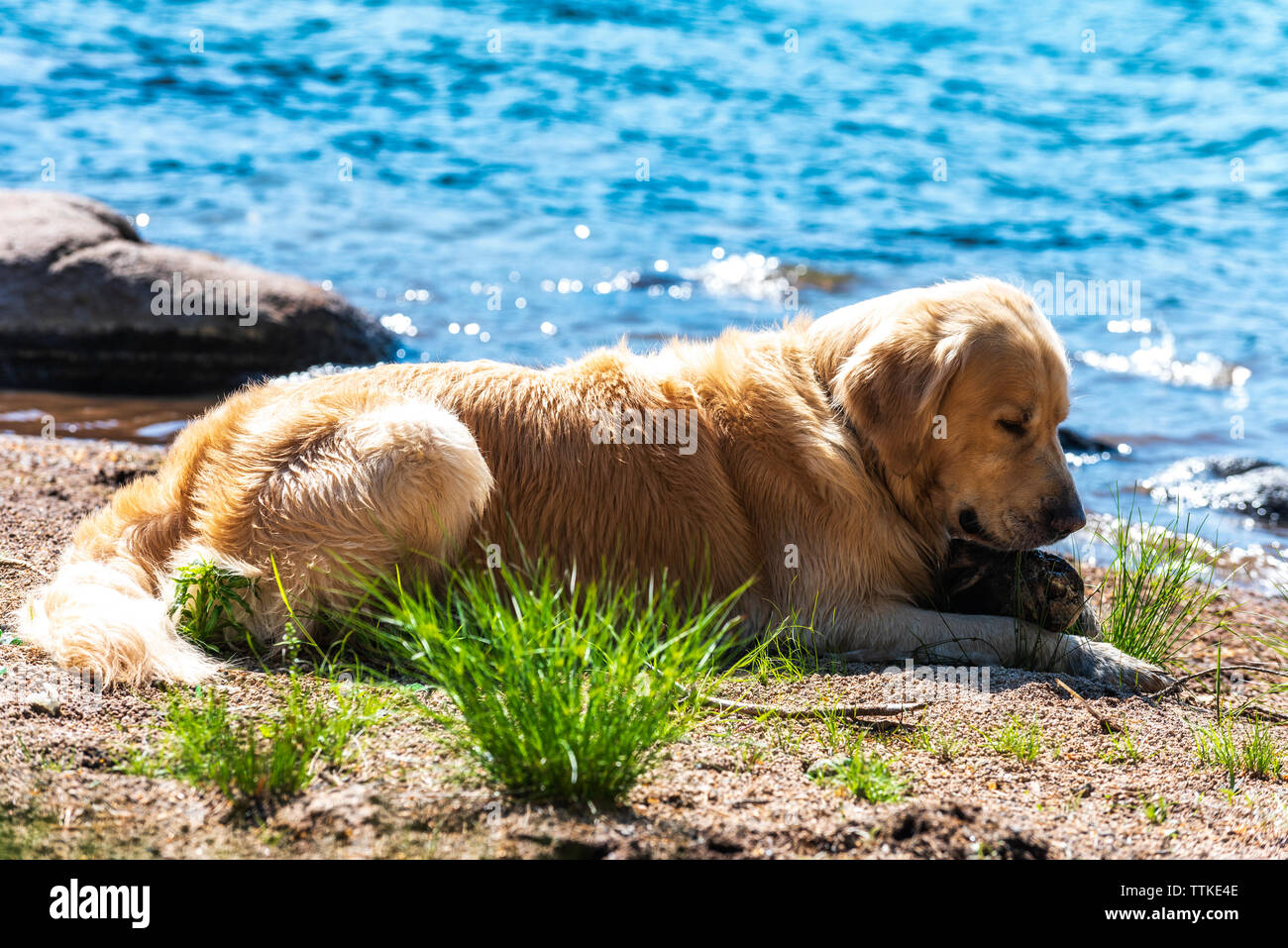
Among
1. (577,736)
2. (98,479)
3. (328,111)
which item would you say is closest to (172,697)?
(577,736)

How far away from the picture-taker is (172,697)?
146 inches

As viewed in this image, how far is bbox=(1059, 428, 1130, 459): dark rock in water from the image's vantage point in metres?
9.12

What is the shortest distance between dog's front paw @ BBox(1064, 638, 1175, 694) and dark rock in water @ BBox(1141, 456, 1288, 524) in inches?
159

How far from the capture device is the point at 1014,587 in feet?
15.9

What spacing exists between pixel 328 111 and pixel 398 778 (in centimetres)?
1675

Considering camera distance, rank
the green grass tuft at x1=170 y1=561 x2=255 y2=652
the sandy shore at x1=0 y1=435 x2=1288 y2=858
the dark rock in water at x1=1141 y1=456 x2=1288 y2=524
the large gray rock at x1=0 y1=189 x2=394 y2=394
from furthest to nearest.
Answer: the large gray rock at x1=0 y1=189 x2=394 y2=394 < the dark rock in water at x1=1141 y1=456 x2=1288 y2=524 < the green grass tuft at x1=170 y1=561 x2=255 y2=652 < the sandy shore at x1=0 y1=435 x2=1288 y2=858

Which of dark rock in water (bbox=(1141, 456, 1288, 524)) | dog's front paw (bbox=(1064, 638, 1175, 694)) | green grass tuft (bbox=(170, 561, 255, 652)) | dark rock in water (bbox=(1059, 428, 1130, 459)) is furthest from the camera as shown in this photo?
dark rock in water (bbox=(1059, 428, 1130, 459))

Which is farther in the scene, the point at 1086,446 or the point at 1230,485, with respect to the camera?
the point at 1086,446

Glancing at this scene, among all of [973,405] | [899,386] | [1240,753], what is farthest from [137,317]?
[1240,753]

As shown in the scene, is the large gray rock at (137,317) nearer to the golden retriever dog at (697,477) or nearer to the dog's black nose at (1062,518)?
the golden retriever dog at (697,477)

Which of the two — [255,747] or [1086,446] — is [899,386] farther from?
[1086,446]

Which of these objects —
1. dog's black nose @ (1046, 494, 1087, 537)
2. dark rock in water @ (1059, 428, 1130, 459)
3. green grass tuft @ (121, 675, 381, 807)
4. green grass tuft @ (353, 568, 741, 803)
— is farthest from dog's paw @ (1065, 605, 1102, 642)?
dark rock in water @ (1059, 428, 1130, 459)

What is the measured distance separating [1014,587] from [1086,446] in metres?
4.80

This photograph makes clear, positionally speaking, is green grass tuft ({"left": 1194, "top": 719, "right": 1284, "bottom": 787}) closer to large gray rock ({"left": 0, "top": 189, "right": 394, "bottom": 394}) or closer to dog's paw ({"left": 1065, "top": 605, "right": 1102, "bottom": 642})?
dog's paw ({"left": 1065, "top": 605, "right": 1102, "bottom": 642})
